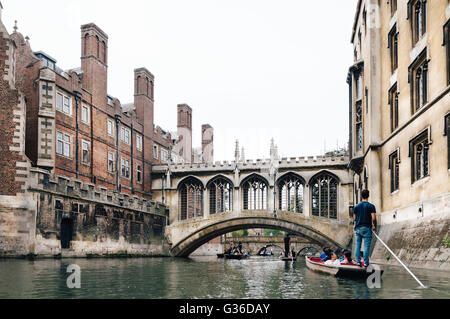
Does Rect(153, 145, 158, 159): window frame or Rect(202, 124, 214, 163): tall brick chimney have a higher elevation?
Rect(202, 124, 214, 163): tall brick chimney

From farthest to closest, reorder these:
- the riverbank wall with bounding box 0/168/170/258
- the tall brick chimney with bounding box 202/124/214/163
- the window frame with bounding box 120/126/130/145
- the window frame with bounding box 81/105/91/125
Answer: the tall brick chimney with bounding box 202/124/214/163 < the window frame with bounding box 120/126/130/145 < the window frame with bounding box 81/105/91/125 < the riverbank wall with bounding box 0/168/170/258

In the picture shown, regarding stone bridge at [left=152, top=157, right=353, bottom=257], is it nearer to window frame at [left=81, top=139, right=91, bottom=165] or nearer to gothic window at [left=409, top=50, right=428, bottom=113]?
window frame at [left=81, top=139, right=91, bottom=165]

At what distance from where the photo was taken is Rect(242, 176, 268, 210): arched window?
3931 cm

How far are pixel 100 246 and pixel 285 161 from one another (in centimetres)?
1440

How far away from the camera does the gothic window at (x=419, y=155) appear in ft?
58.7

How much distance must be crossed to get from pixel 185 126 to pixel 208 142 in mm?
10231

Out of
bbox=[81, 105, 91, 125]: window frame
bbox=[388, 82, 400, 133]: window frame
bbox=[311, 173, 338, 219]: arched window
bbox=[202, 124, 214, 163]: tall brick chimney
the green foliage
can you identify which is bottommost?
the green foliage

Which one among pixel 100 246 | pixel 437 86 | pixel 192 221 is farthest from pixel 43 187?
pixel 437 86

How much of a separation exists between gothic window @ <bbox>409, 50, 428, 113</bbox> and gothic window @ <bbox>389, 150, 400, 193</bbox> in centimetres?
268

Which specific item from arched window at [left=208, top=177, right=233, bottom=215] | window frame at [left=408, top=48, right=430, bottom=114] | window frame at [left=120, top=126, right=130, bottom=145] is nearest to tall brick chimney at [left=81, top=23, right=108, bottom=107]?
window frame at [left=120, top=126, right=130, bottom=145]

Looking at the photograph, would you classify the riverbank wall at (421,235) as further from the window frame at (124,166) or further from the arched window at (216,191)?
the window frame at (124,166)

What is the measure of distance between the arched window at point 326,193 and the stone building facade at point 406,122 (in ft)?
28.1

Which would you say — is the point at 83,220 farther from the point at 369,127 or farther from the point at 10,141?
the point at 369,127

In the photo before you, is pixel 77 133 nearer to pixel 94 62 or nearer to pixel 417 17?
pixel 94 62
